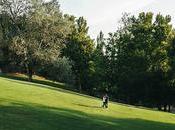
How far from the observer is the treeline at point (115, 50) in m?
92.7

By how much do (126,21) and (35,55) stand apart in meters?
22.5

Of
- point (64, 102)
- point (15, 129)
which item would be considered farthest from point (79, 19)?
point (15, 129)

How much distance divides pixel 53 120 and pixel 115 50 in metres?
69.8

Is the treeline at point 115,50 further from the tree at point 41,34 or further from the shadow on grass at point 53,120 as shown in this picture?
the shadow on grass at point 53,120

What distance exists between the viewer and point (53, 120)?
34438 mm

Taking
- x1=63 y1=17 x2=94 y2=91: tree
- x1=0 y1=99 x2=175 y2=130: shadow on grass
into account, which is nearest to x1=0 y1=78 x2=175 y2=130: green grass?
x1=0 y1=99 x2=175 y2=130: shadow on grass

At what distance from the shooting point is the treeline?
92688 mm

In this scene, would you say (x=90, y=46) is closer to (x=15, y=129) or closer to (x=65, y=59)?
(x=65, y=59)

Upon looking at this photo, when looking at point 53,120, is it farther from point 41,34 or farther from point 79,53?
point 79,53

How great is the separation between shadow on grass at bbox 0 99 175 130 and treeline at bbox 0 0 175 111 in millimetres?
49194

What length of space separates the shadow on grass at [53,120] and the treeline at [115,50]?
49.2 m

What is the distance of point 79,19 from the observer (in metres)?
122

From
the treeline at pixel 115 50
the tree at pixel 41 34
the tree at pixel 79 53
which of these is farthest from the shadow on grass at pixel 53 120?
the tree at pixel 79 53

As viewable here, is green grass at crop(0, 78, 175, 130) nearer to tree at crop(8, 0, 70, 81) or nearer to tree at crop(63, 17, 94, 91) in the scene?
tree at crop(8, 0, 70, 81)
